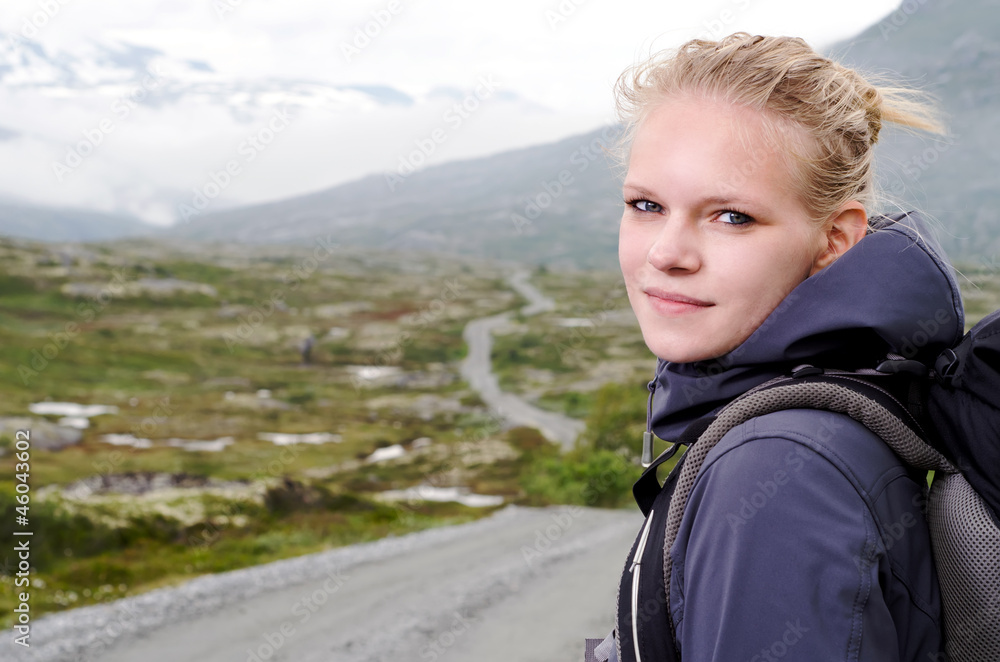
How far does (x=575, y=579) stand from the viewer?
15.8 metres

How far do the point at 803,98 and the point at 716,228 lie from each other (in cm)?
44

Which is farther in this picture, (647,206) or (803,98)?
(647,206)

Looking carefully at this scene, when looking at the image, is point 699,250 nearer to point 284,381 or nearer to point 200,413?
point 200,413

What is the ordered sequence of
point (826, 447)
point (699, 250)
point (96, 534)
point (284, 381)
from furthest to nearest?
point (284, 381) < point (96, 534) < point (699, 250) < point (826, 447)

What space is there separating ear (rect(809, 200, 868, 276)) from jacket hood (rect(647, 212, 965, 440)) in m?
0.13

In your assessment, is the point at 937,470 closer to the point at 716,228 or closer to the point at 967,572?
the point at 967,572

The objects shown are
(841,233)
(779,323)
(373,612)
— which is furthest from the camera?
(373,612)

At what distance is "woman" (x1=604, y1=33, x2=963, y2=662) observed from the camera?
1345mm

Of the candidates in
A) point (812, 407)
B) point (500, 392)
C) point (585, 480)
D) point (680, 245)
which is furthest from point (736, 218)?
point (500, 392)

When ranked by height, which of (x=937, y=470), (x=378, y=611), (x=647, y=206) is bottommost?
(x=378, y=611)

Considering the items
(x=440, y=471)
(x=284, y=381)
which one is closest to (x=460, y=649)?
(x=440, y=471)

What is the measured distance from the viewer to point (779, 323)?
173 centimetres

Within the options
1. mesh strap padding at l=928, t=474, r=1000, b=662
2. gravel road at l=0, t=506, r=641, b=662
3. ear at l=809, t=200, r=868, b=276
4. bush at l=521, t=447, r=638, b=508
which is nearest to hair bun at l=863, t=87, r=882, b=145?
ear at l=809, t=200, r=868, b=276

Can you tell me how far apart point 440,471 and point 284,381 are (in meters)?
36.1
